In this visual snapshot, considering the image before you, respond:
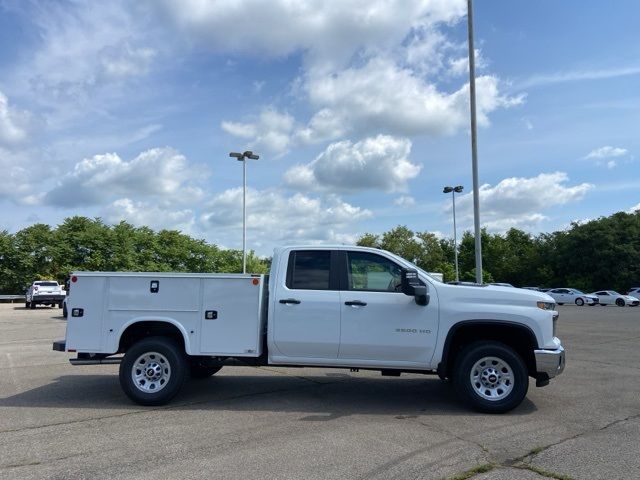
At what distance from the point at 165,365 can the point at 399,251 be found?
63412mm

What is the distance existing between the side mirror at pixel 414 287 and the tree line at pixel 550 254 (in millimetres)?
46401

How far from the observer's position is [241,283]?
24.4ft

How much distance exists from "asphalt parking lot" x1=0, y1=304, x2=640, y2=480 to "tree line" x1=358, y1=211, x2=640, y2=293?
45190mm

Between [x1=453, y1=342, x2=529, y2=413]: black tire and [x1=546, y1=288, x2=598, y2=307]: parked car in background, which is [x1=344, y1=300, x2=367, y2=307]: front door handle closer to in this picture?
[x1=453, y1=342, x2=529, y2=413]: black tire

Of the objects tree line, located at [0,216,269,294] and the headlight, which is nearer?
the headlight

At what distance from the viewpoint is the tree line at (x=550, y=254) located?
59.4 m

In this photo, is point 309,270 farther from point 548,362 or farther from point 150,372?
point 548,362

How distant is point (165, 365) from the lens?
7410 mm

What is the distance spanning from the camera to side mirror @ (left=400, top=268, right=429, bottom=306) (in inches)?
273

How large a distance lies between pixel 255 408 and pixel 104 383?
3151 mm

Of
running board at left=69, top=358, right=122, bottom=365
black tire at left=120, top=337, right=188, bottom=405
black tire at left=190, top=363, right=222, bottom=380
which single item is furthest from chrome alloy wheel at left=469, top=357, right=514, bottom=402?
running board at left=69, top=358, right=122, bottom=365

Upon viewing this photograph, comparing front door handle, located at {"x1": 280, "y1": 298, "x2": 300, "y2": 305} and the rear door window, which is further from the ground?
the rear door window

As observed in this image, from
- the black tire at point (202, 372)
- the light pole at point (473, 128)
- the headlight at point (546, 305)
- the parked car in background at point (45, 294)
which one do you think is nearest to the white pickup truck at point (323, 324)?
the headlight at point (546, 305)

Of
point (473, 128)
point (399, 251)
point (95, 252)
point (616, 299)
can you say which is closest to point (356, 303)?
point (473, 128)
